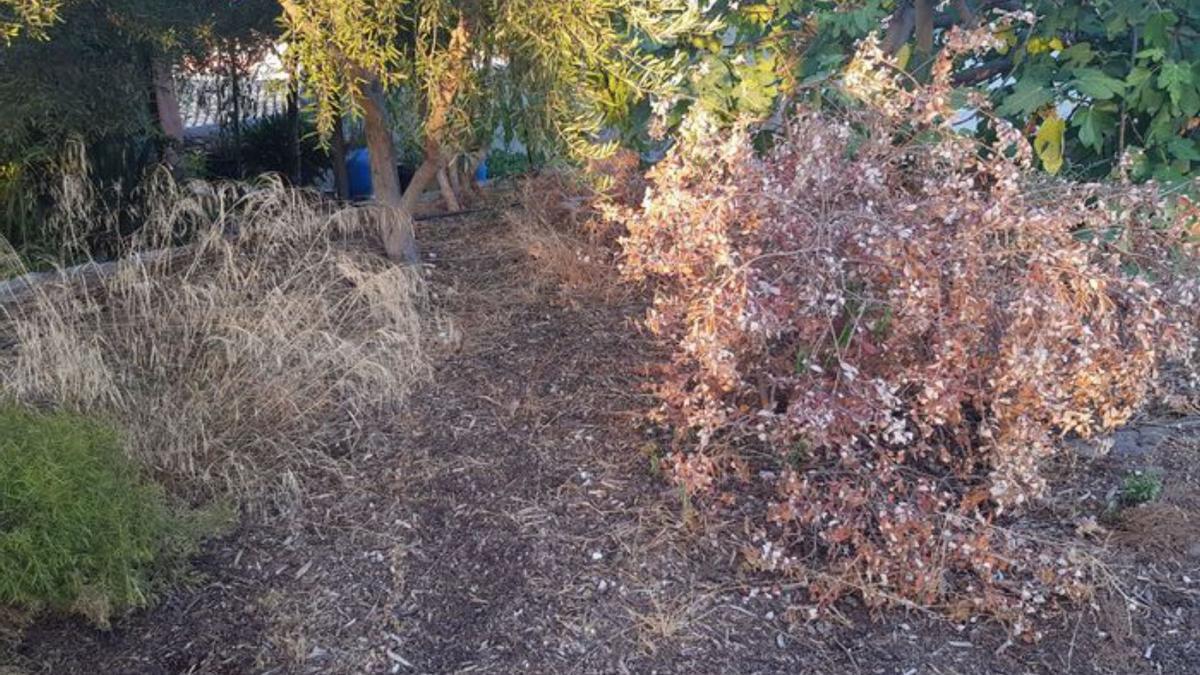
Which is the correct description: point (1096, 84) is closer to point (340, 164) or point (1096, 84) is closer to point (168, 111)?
point (340, 164)

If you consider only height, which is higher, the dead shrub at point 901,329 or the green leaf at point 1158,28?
the green leaf at point 1158,28

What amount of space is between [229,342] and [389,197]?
5.93ft

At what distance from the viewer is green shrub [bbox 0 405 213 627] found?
2.78 metres

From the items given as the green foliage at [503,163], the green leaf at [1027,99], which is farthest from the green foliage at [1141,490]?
the green foliage at [503,163]

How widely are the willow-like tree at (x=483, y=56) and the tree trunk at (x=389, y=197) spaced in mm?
625

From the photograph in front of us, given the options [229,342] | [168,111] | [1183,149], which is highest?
[168,111]

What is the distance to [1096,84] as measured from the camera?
13.4 ft

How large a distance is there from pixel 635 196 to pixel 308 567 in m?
2.64

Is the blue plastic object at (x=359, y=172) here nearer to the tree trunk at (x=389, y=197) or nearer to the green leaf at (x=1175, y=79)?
the tree trunk at (x=389, y=197)

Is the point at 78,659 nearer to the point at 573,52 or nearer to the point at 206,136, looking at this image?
the point at 573,52

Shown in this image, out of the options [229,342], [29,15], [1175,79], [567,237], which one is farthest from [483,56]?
[1175,79]

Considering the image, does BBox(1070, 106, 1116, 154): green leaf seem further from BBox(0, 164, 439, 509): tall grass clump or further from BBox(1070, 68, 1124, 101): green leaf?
BBox(0, 164, 439, 509): tall grass clump

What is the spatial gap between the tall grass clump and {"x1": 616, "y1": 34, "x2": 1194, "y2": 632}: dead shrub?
140 centimetres

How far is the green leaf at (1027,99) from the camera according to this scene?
4.18 metres
